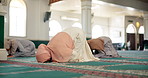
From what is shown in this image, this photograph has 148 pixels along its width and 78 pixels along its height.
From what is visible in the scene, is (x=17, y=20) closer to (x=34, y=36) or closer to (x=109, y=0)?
(x=34, y=36)

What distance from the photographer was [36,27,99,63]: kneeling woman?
4777 millimetres

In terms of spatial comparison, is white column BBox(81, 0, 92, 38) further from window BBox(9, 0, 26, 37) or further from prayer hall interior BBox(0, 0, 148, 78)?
window BBox(9, 0, 26, 37)

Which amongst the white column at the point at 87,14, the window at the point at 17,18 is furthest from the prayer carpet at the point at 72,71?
the window at the point at 17,18

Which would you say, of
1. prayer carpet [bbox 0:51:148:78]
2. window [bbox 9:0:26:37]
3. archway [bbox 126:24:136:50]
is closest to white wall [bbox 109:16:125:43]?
archway [bbox 126:24:136:50]

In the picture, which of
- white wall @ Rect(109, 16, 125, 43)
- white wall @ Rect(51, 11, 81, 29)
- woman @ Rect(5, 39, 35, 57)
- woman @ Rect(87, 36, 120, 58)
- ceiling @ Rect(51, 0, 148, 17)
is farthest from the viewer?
white wall @ Rect(109, 16, 125, 43)

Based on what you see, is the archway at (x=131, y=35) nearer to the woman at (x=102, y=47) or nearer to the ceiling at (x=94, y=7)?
the ceiling at (x=94, y=7)

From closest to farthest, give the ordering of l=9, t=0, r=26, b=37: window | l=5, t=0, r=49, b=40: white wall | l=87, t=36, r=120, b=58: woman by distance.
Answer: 1. l=87, t=36, r=120, b=58: woman
2. l=9, t=0, r=26, b=37: window
3. l=5, t=0, r=49, b=40: white wall

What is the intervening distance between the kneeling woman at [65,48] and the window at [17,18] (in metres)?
6.58

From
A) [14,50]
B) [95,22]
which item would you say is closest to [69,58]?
[14,50]

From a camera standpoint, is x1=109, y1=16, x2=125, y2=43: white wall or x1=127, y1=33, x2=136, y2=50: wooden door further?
x1=127, y1=33, x2=136, y2=50: wooden door

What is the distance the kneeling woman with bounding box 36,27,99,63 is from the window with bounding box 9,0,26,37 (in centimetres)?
658

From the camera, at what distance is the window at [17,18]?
11266 mm

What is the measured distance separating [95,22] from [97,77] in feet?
61.6

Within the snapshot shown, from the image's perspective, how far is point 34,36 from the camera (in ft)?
38.0
